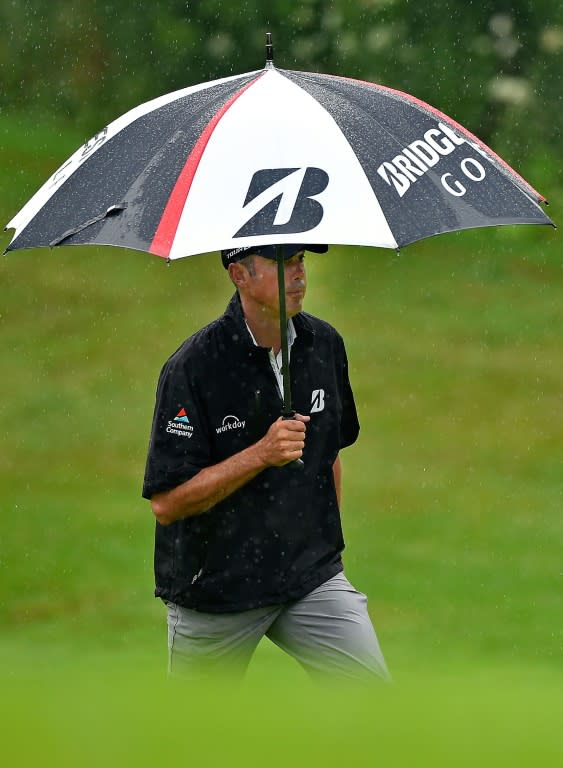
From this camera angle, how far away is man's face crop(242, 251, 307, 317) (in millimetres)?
4930

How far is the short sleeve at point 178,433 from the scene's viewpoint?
487 cm

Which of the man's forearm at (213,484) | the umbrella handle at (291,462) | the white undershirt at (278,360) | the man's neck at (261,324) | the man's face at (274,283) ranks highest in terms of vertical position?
the man's face at (274,283)

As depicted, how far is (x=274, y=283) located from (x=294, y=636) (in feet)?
3.57

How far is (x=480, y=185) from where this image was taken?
16.1ft

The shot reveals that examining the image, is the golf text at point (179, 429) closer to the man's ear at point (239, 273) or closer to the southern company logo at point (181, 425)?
the southern company logo at point (181, 425)

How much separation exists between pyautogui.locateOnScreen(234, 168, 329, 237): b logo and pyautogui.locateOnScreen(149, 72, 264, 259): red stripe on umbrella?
20 cm

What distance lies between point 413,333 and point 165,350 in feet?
7.89

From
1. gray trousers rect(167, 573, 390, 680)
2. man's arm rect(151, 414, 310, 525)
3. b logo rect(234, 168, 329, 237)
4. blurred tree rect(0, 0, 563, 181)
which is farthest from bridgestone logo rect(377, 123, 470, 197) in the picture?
blurred tree rect(0, 0, 563, 181)

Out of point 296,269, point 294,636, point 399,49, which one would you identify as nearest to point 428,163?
point 296,269

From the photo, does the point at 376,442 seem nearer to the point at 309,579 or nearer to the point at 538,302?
the point at 538,302

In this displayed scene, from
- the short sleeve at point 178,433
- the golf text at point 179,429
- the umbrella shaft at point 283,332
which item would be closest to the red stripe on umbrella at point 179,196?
the umbrella shaft at point 283,332

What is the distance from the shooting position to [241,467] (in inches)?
189

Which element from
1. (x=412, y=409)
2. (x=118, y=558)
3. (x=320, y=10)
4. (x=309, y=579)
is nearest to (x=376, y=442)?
(x=412, y=409)

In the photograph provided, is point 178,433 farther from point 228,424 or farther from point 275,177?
point 275,177
